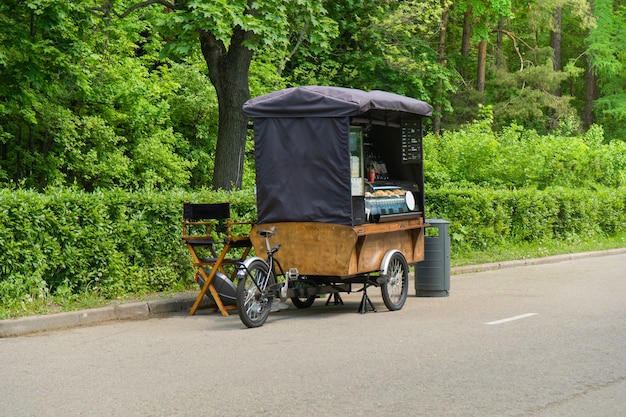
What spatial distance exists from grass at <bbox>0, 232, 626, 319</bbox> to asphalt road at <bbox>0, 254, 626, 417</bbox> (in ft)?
2.33

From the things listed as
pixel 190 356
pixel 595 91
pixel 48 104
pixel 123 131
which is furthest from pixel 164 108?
pixel 595 91

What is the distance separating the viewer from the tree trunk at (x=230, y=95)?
18.9 m

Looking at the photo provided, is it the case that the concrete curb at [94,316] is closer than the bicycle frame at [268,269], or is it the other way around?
the concrete curb at [94,316]

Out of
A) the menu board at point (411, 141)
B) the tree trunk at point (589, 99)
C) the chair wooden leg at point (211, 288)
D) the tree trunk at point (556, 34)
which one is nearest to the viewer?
the chair wooden leg at point (211, 288)

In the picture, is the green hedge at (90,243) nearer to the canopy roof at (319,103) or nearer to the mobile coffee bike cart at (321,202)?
the mobile coffee bike cart at (321,202)

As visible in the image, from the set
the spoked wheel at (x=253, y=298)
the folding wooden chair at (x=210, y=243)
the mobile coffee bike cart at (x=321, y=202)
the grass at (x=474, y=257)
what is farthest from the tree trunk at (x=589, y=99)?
the spoked wheel at (x=253, y=298)

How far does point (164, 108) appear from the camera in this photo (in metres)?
24.3

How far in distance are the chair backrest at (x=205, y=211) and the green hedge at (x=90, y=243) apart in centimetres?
101

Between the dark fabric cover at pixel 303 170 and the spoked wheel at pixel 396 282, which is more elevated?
the dark fabric cover at pixel 303 170

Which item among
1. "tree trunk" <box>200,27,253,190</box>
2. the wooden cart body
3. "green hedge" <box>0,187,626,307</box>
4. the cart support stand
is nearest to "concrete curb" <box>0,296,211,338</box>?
"green hedge" <box>0,187,626,307</box>

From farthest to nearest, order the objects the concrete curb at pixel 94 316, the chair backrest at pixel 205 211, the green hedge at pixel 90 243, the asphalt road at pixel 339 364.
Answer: the chair backrest at pixel 205 211, the green hedge at pixel 90 243, the concrete curb at pixel 94 316, the asphalt road at pixel 339 364

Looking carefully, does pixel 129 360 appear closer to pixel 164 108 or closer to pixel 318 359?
pixel 318 359

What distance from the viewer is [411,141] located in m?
14.4

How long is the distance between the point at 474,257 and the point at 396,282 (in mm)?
A: 7520
